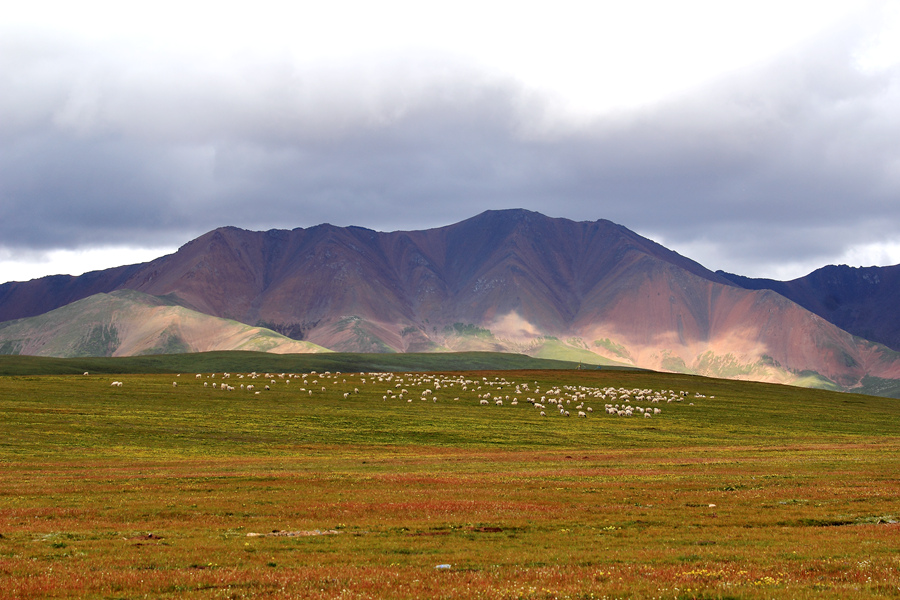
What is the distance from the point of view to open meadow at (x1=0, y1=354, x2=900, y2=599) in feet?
53.8

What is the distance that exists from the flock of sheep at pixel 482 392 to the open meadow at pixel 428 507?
47.0ft

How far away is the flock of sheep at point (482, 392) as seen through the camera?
9494 centimetres

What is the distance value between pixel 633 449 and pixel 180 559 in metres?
46.1

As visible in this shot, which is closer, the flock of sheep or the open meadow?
the open meadow

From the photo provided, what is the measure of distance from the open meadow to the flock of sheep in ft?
47.0

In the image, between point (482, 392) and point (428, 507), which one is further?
point (482, 392)

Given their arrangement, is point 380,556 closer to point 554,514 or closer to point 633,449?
point 554,514

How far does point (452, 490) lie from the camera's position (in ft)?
110

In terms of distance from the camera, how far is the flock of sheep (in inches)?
3738

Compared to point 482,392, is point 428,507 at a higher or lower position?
lower

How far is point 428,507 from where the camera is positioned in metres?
28.2

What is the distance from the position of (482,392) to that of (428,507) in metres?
81.7

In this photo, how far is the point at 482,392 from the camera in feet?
359

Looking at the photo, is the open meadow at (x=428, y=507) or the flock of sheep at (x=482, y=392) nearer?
the open meadow at (x=428, y=507)
